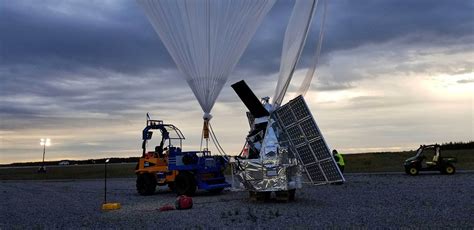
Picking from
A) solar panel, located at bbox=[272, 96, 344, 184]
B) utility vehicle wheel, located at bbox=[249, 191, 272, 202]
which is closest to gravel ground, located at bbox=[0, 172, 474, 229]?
utility vehicle wheel, located at bbox=[249, 191, 272, 202]

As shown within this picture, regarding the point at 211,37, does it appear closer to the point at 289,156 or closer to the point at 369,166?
the point at 289,156

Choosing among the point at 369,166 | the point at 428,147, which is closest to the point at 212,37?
the point at 428,147

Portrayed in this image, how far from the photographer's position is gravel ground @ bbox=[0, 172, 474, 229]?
11.3 meters

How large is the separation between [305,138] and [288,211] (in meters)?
2.78

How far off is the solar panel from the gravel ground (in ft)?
3.28

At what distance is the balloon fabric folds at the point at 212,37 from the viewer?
571 inches

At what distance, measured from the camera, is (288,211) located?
13336mm

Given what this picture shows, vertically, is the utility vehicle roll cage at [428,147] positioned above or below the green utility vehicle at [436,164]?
above

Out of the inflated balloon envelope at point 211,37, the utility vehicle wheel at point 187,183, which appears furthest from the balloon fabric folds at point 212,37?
the utility vehicle wheel at point 187,183

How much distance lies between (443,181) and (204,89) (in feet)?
40.6

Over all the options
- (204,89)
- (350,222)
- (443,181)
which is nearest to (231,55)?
(204,89)

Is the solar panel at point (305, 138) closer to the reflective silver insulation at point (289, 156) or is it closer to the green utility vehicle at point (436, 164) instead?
the reflective silver insulation at point (289, 156)

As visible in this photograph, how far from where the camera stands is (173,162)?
18.7 meters

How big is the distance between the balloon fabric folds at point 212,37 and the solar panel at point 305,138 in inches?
83.4
